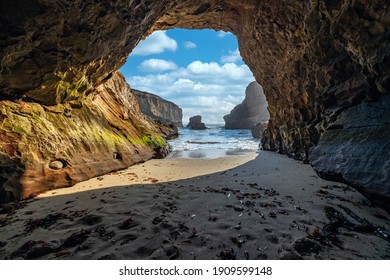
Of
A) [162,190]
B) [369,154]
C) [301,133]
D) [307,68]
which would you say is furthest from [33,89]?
[301,133]

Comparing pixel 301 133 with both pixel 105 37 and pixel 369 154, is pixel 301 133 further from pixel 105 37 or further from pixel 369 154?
pixel 105 37

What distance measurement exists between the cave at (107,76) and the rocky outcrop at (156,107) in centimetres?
7123

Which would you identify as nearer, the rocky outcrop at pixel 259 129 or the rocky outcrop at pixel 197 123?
the rocky outcrop at pixel 259 129

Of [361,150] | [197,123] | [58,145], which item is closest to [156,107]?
[197,123]

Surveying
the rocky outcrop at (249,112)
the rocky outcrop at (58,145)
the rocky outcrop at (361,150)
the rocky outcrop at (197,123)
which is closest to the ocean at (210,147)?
the rocky outcrop at (58,145)

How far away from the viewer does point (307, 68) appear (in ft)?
33.9

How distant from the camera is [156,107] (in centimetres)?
10744

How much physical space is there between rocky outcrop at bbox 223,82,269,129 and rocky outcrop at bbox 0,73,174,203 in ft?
240

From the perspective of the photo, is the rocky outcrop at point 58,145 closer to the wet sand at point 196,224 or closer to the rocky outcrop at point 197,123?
the wet sand at point 196,224

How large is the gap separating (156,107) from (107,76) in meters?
98.4

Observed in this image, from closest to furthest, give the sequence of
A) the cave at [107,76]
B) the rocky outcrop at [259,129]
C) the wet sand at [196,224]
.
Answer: the wet sand at [196,224], the cave at [107,76], the rocky outcrop at [259,129]

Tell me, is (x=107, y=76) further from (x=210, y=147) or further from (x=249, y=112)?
(x=249, y=112)

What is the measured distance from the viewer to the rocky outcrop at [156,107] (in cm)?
9531

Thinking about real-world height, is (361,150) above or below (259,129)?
below
